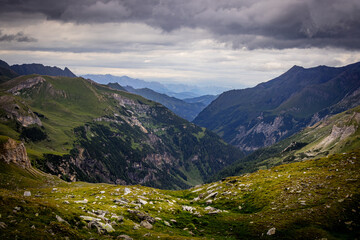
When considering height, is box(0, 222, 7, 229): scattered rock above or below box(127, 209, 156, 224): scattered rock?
above

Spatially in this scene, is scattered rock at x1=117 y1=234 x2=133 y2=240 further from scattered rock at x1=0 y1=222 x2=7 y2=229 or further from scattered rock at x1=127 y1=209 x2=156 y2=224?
scattered rock at x1=0 y1=222 x2=7 y2=229

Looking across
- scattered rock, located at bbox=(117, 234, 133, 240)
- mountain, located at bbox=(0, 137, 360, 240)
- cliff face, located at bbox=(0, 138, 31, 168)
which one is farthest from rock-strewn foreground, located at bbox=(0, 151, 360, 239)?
cliff face, located at bbox=(0, 138, 31, 168)

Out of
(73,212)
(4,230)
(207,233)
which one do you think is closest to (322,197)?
(207,233)

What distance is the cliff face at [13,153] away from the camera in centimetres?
15402

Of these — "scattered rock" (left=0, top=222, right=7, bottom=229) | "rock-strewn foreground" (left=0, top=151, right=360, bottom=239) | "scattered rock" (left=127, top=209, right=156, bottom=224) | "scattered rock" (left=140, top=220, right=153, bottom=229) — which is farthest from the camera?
"scattered rock" (left=127, top=209, right=156, bottom=224)

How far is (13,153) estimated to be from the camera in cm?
16162

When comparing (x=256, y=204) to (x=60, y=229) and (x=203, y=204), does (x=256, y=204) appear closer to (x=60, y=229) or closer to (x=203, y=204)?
(x=203, y=204)

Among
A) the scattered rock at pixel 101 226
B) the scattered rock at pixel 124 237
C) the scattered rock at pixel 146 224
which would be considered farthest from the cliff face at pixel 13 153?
the scattered rock at pixel 124 237

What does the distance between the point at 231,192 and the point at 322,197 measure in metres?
29.9

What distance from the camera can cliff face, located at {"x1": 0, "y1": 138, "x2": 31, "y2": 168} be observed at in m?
154

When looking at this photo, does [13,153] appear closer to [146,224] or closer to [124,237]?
[146,224]

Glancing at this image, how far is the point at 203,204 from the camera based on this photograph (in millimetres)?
74375

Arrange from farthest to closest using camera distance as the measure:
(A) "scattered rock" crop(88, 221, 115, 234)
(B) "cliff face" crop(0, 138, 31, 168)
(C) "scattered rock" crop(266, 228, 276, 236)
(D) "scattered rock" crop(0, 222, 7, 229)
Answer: (B) "cliff face" crop(0, 138, 31, 168)
(C) "scattered rock" crop(266, 228, 276, 236)
(A) "scattered rock" crop(88, 221, 115, 234)
(D) "scattered rock" crop(0, 222, 7, 229)

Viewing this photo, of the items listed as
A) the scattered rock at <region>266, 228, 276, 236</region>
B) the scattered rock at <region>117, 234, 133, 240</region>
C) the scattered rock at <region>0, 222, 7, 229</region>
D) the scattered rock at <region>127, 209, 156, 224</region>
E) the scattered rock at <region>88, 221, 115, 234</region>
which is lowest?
the scattered rock at <region>127, 209, 156, 224</region>
